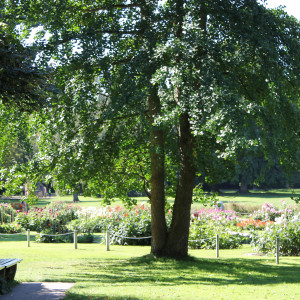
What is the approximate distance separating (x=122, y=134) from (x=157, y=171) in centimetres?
156

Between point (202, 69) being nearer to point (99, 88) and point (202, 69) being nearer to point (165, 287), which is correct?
point (99, 88)

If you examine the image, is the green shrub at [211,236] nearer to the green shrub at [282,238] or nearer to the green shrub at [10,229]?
the green shrub at [282,238]

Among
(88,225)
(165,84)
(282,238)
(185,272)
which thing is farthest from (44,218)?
(165,84)

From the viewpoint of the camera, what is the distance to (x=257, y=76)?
1282 cm

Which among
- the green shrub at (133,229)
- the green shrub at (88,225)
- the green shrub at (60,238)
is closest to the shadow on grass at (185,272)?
the green shrub at (133,229)

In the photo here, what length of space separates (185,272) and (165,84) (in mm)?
4622

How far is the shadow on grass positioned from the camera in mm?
10945

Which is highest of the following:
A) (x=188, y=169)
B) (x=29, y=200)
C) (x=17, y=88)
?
(x=17, y=88)

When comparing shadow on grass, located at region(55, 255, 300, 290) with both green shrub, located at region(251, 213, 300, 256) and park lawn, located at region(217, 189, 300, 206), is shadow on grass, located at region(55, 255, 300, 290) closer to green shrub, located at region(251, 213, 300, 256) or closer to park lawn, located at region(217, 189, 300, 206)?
green shrub, located at region(251, 213, 300, 256)

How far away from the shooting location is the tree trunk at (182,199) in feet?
46.8

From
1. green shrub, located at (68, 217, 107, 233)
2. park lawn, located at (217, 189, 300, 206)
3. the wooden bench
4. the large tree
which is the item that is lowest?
green shrub, located at (68, 217, 107, 233)

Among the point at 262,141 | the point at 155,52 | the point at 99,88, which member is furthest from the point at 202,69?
the point at 99,88

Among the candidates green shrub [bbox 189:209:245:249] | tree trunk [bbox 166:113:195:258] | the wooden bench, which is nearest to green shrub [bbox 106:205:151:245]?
green shrub [bbox 189:209:245:249]

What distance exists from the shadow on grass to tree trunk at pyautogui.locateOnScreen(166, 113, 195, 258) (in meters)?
0.52
